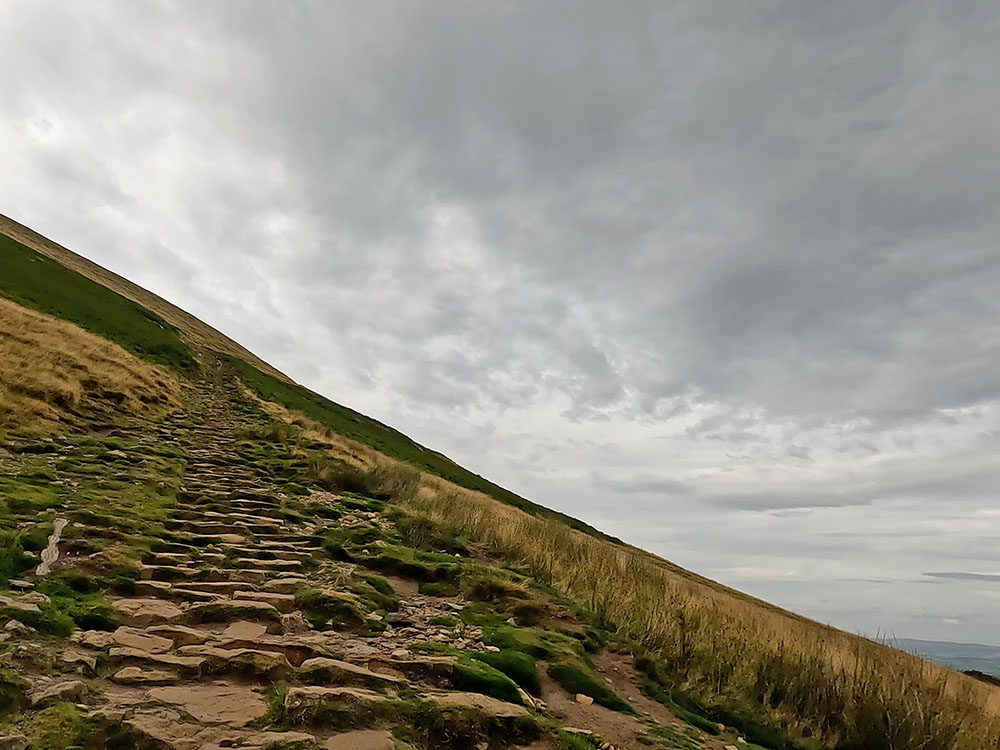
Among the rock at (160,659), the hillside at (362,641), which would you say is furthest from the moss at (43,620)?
the rock at (160,659)

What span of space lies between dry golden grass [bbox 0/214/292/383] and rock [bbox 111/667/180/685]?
68.2m

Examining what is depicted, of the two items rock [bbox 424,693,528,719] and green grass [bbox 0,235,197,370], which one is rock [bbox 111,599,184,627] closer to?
rock [bbox 424,693,528,719]

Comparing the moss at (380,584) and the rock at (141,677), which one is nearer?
the rock at (141,677)

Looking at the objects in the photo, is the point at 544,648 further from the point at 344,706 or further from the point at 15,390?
the point at 15,390

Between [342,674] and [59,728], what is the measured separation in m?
1.91

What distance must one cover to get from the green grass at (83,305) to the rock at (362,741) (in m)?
41.3

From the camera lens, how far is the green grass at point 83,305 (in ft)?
136

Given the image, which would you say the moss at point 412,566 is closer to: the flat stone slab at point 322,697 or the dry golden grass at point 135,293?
the flat stone slab at point 322,697

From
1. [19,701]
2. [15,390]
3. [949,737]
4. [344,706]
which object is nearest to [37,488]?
[19,701]

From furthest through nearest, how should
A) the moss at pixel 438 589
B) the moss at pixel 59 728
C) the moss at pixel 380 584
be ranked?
the moss at pixel 438 589
the moss at pixel 380 584
the moss at pixel 59 728

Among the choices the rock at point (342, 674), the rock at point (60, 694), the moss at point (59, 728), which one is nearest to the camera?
the moss at point (59, 728)

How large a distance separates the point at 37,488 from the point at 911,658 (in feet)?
40.5

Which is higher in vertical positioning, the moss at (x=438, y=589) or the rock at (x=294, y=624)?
the moss at (x=438, y=589)

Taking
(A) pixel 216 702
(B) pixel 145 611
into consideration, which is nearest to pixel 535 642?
(A) pixel 216 702
